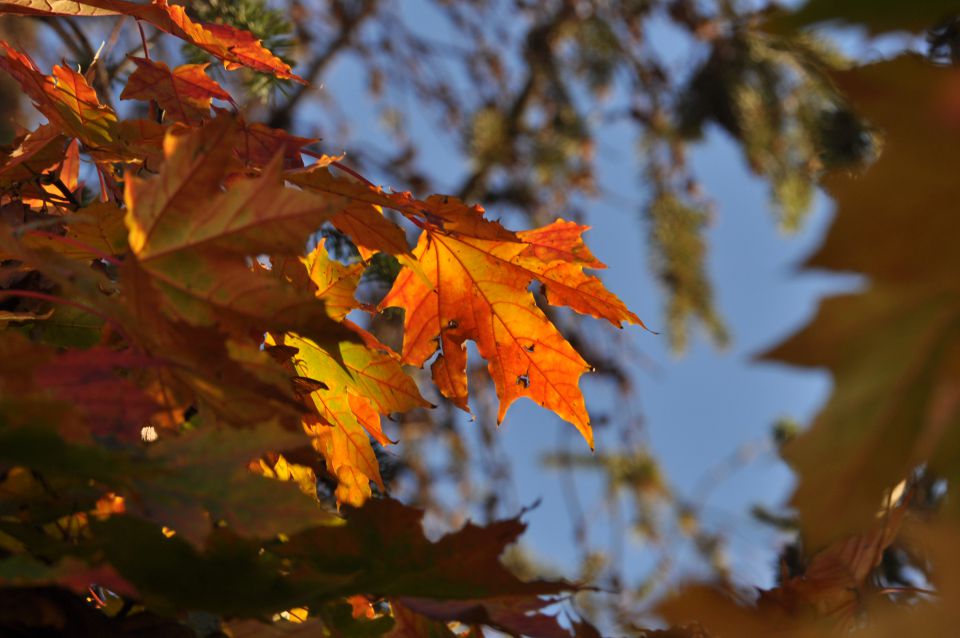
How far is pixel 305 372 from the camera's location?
0.69 meters

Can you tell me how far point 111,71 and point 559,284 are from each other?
778mm

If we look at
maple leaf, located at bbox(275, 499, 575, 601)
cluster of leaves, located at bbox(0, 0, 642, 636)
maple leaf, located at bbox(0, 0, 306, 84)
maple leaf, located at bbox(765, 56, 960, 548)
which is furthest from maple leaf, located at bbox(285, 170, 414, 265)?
maple leaf, located at bbox(765, 56, 960, 548)

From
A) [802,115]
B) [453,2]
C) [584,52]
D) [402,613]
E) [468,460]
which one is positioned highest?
Result: [453,2]

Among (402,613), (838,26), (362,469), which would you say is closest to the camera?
(838,26)

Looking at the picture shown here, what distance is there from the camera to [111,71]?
3.84 ft

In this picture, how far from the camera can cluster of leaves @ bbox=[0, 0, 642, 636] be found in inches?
15.0

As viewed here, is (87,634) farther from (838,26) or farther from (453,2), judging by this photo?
(453,2)

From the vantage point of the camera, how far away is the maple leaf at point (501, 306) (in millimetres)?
732

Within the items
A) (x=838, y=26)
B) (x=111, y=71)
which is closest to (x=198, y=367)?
(x=838, y=26)

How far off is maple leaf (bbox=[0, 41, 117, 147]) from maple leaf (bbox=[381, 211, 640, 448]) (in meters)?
0.27

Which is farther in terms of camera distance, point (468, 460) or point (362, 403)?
point (468, 460)

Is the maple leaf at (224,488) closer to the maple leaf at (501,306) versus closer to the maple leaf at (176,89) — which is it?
the maple leaf at (501,306)

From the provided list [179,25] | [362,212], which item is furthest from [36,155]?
[362,212]

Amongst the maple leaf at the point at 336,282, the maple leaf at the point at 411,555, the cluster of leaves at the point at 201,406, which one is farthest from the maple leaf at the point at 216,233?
the maple leaf at the point at 336,282
